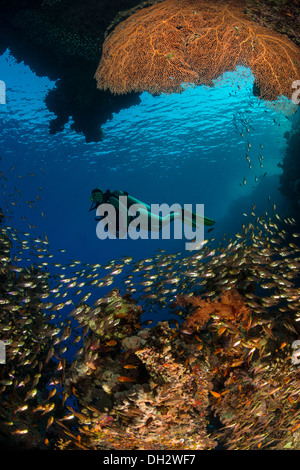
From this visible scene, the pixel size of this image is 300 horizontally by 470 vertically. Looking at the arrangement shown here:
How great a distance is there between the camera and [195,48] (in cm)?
660

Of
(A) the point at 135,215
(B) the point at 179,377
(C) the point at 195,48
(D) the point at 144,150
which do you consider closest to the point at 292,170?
(C) the point at 195,48

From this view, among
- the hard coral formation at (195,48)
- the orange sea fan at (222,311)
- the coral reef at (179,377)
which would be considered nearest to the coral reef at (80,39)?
the hard coral formation at (195,48)

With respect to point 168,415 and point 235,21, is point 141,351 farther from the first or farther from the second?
point 235,21

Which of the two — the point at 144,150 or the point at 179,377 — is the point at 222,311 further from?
the point at 144,150

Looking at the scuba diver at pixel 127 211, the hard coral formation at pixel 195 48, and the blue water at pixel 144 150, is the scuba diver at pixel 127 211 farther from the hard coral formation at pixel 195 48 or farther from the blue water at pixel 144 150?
the blue water at pixel 144 150

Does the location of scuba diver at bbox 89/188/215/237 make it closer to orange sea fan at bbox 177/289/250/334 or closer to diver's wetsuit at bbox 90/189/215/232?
diver's wetsuit at bbox 90/189/215/232

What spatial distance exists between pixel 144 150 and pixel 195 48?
29.3m

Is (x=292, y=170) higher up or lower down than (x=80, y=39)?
lower down

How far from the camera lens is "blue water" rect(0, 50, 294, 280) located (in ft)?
75.9

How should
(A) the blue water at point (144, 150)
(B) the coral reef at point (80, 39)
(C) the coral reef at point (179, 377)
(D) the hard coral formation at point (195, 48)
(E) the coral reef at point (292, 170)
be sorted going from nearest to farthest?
(C) the coral reef at point (179, 377), (B) the coral reef at point (80, 39), (D) the hard coral formation at point (195, 48), (E) the coral reef at point (292, 170), (A) the blue water at point (144, 150)

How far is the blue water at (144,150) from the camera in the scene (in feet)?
75.9

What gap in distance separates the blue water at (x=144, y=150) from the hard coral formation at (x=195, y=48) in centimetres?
50

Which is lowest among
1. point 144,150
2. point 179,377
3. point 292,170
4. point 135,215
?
point 179,377

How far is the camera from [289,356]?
16.4 feet
